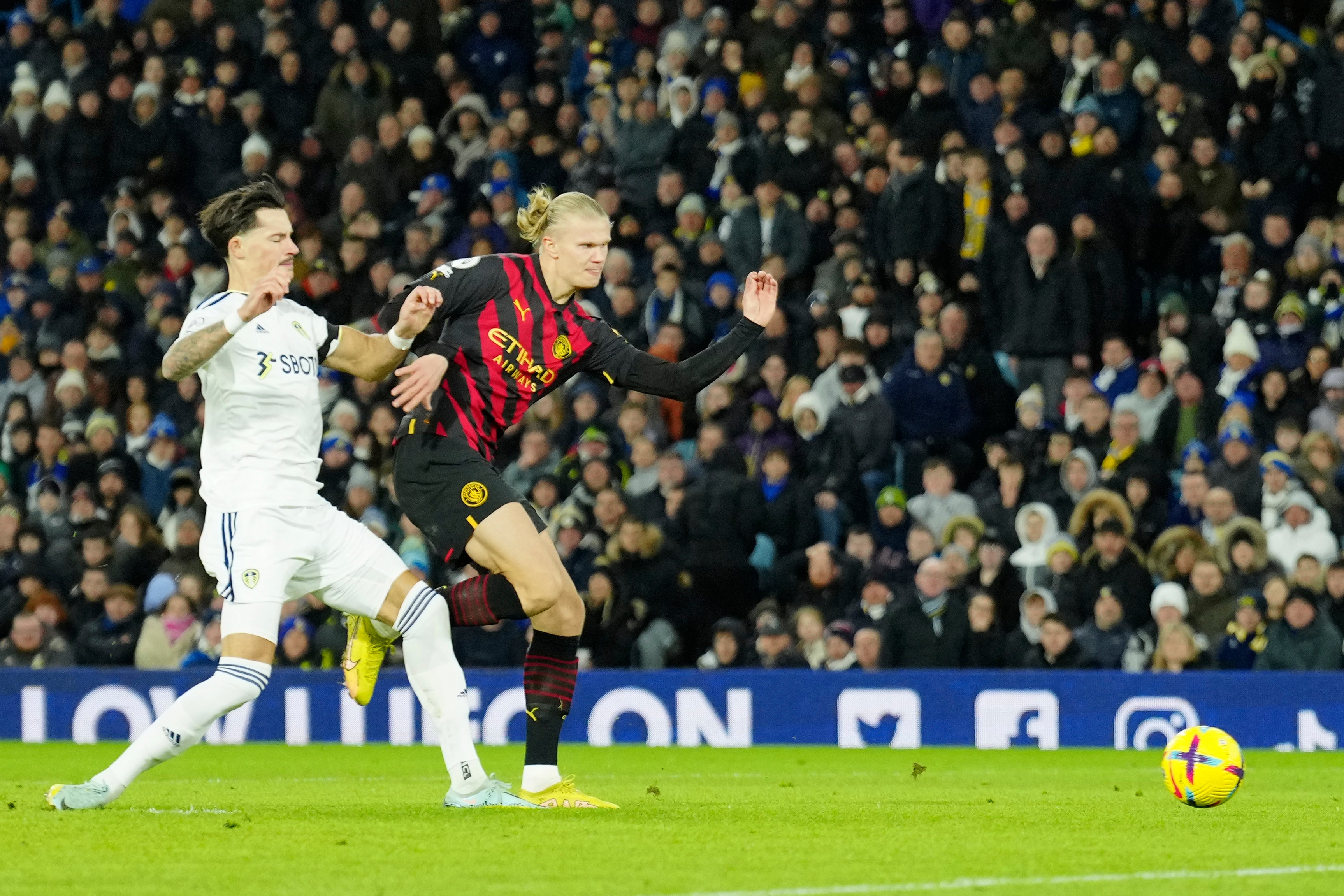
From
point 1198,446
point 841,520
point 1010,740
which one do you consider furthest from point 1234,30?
point 1010,740

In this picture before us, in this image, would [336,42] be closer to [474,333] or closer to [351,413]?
[351,413]

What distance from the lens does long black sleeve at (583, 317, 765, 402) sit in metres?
8.07

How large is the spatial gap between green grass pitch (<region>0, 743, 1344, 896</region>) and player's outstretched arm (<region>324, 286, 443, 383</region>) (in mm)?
1639

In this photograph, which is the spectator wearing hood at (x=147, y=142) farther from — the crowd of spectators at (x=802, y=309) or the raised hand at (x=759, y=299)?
the raised hand at (x=759, y=299)

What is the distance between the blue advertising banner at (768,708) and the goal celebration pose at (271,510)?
6.38 m

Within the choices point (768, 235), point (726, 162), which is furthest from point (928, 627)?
point (726, 162)

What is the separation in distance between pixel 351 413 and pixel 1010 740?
245 inches

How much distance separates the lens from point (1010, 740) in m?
13.8

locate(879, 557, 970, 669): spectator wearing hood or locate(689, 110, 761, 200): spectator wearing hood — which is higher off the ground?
locate(689, 110, 761, 200): spectator wearing hood

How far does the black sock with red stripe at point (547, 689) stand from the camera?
7.93m

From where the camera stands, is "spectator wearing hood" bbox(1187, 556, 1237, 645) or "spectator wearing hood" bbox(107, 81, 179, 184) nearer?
"spectator wearing hood" bbox(1187, 556, 1237, 645)

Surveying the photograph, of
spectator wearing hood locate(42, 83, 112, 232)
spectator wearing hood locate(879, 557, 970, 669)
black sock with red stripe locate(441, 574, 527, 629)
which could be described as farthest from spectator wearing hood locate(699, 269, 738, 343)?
black sock with red stripe locate(441, 574, 527, 629)

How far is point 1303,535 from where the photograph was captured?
1409 cm

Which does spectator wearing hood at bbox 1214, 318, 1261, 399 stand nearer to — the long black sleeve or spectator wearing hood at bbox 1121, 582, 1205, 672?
spectator wearing hood at bbox 1121, 582, 1205, 672
